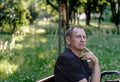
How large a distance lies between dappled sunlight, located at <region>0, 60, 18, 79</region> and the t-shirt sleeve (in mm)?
5516

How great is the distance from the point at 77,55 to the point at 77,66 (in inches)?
7.7

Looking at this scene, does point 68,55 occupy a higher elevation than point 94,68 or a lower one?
higher

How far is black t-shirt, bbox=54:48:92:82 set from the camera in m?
4.92

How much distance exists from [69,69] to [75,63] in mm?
103

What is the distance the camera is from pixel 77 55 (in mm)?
5109

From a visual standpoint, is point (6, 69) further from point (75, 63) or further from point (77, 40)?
point (75, 63)

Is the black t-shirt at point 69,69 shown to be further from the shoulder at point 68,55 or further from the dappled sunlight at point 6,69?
the dappled sunlight at point 6,69

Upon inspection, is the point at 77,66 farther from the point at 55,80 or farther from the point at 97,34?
the point at 97,34

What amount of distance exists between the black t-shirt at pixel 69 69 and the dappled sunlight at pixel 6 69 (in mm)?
5456

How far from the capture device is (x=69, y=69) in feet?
16.2

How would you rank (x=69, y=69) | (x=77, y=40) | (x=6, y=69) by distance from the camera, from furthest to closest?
(x=6, y=69), (x=77, y=40), (x=69, y=69)

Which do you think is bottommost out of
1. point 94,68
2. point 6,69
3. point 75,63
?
point 6,69


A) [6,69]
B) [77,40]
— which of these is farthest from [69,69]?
[6,69]

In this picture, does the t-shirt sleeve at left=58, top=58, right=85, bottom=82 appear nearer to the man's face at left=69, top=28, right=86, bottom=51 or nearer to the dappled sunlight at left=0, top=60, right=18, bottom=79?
the man's face at left=69, top=28, right=86, bottom=51
